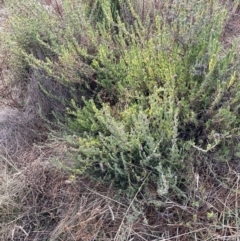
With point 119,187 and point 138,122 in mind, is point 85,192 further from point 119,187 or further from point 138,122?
point 138,122

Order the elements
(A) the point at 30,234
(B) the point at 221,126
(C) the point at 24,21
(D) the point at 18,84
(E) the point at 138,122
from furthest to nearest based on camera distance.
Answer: (D) the point at 18,84 < (C) the point at 24,21 < (A) the point at 30,234 < (B) the point at 221,126 < (E) the point at 138,122

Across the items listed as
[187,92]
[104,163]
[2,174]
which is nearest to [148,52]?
[187,92]

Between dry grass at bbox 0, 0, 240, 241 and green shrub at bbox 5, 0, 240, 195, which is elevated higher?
green shrub at bbox 5, 0, 240, 195

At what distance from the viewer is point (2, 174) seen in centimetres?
224

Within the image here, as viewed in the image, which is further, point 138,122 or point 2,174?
point 2,174

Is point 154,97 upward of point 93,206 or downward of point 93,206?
upward

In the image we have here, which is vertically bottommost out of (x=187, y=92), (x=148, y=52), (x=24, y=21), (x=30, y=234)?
(x=30, y=234)

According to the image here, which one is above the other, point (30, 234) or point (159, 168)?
point (159, 168)

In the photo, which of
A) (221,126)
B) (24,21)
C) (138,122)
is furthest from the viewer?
(24,21)

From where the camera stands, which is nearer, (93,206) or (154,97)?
(154,97)

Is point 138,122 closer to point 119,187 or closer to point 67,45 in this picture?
point 119,187

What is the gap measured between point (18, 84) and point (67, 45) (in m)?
0.64

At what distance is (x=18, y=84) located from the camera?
2771 millimetres

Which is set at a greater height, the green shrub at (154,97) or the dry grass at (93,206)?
the green shrub at (154,97)
